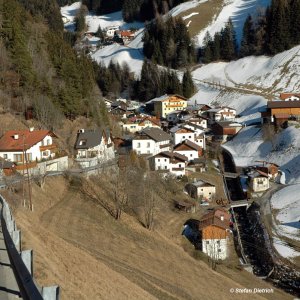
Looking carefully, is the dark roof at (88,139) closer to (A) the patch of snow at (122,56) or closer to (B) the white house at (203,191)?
(B) the white house at (203,191)

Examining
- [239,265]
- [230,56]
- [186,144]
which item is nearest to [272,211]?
[239,265]

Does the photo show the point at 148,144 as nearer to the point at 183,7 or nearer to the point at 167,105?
the point at 167,105

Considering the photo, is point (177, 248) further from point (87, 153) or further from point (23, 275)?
point (23, 275)

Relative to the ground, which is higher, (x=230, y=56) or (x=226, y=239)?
(x=230, y=56)

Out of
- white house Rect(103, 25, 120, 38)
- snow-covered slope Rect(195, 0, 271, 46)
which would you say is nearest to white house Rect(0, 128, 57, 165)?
snow-covered slope Rect(195, 0, 271, 46)

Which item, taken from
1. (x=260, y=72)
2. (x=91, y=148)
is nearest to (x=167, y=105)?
(x=260, y=72)
